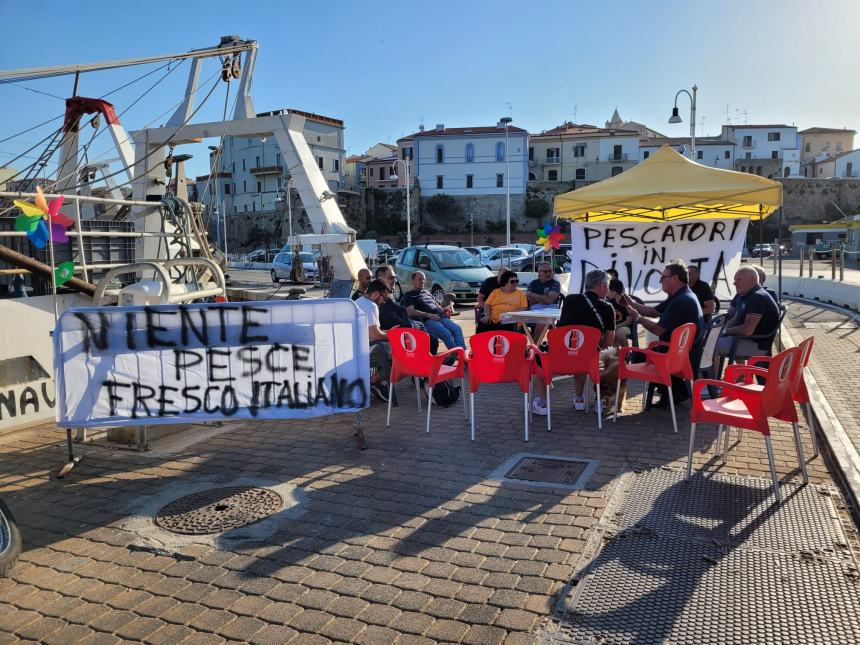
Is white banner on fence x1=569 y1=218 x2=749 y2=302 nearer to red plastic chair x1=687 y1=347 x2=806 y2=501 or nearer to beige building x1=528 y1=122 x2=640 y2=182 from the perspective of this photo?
red plastic chair x1=687 y1=347 x2=806 y2=501

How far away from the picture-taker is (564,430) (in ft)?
21.6

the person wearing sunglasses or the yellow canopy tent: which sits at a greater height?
the yellow canopy tent

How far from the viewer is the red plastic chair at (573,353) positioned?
6.53 metres

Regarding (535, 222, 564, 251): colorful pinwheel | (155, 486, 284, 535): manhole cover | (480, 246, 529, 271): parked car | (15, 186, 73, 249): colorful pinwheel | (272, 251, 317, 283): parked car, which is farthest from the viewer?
(480, 246, 529, 271): parked car

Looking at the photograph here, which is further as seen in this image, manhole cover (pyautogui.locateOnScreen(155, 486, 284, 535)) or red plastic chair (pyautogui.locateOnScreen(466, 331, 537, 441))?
red plastic chair (pyautogui.locateOnScreen(466, 331, 537, 441))

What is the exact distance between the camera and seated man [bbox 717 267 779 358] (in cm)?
699

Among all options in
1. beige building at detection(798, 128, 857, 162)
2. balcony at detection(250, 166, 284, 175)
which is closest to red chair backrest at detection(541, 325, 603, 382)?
balcony at detection(250, 166, 284, 175)

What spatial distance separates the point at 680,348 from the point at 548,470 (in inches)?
79.2

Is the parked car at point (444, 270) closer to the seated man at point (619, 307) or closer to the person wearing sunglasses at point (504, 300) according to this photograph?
the person wearing sunglasses at point (504, 300)

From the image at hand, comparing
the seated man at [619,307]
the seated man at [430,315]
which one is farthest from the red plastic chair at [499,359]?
the seated man at [619,307]

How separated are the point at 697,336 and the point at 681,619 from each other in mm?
4463

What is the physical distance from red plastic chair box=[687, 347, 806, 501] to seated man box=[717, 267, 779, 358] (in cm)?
211

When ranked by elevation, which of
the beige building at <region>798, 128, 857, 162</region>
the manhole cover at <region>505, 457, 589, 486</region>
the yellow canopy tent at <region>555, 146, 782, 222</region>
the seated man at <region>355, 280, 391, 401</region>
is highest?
the beige building at <region>798, 128, 857, 162</region>

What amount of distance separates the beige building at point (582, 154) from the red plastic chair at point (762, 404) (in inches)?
3072
